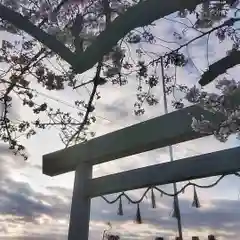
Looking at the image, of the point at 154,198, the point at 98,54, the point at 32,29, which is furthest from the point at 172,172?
the point at 32,29

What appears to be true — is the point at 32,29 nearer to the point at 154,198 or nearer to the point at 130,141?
the point at 130,141

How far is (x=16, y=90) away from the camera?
2.53m

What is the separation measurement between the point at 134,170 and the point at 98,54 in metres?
1.31

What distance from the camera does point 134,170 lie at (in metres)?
2.61

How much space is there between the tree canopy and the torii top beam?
103 mm

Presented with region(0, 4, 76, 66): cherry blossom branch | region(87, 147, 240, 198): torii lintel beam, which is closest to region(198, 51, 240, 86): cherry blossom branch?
region(0, 4, 76, 66): cherry blossom branch

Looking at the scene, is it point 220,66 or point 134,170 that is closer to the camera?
point 220,66

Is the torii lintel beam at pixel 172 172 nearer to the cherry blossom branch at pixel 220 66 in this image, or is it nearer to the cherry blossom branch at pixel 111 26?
Result: the cherry blossom branch at pixel 220 66

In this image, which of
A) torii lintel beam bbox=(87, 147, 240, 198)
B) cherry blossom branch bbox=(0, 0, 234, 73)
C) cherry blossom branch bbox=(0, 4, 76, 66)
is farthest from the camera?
torii lintel beam bbox=(87, 147, 240, 198)

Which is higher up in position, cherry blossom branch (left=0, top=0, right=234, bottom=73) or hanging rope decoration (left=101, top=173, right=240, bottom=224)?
cherry blossom branch (left=0, top=0, right=234, bottom=73)

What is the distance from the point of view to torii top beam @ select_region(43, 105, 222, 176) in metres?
2.29

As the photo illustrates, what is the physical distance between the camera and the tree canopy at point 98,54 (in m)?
1.43

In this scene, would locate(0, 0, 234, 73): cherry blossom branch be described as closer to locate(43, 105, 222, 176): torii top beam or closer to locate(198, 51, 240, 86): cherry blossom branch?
locate(198, 51, 240, 86): cherry blossom branch

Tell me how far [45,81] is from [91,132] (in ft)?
2.07
